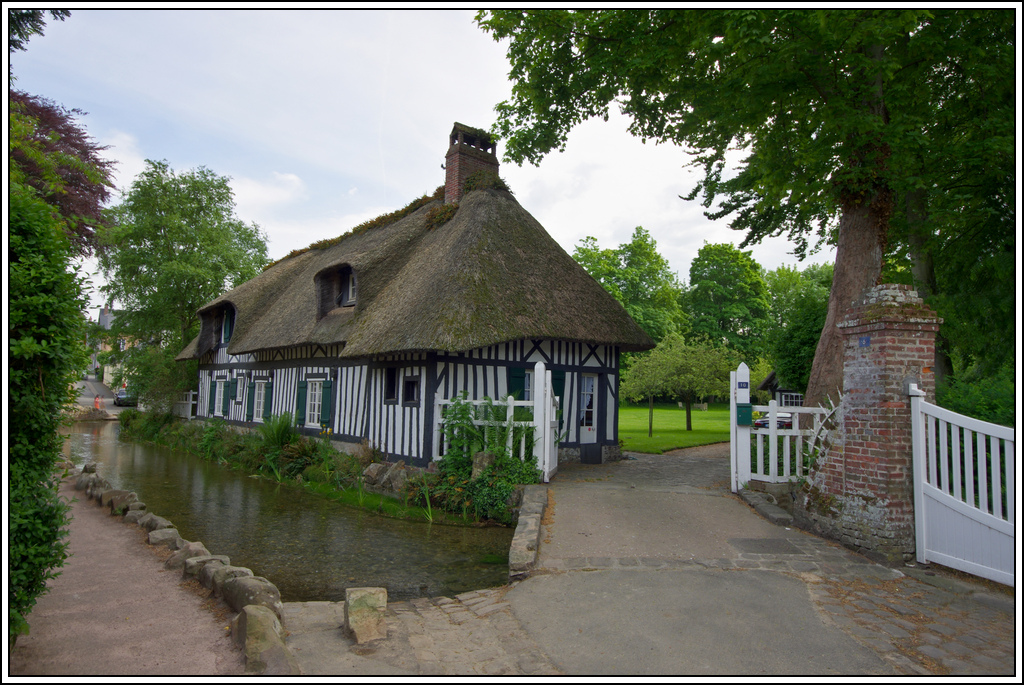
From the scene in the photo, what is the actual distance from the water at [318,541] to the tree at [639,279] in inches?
1068

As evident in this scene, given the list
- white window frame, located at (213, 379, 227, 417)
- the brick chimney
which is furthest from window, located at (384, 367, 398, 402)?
white window frame, located at (213, 379, 227, 417)

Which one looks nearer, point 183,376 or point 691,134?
point 691,134

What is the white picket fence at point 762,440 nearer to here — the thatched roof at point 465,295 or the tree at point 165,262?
the thatched roof at point 465,295

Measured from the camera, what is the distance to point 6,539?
9.66 feet

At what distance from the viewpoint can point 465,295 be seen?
11.1m

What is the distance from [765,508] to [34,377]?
7556mm

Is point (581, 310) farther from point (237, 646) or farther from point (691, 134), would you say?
point (237, 646)

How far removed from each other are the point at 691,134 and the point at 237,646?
42.0 feet

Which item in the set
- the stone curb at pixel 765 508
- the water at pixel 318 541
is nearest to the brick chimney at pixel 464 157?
the water at pixel 318 541

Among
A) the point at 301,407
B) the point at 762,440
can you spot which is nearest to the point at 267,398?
the point at 301,407

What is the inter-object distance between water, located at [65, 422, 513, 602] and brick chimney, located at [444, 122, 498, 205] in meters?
8.28

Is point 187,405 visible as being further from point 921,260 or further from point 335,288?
point 921,260

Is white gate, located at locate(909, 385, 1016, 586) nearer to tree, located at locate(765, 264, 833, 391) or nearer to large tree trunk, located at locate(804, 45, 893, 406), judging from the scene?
large tree trunk, located at locate(804, 45, 893, 406)

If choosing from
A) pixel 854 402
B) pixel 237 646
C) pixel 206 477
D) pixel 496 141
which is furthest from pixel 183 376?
pixel 854 402
